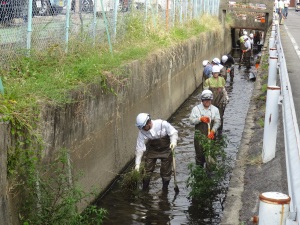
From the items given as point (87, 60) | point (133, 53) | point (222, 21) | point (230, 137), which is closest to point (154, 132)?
point (87, 60)

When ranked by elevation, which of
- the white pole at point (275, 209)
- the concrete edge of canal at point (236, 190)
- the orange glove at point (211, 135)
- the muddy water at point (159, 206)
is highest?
the white pole at point (275, 209)

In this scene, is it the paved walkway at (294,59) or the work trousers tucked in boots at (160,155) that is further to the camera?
the paved walkway at (294,59)

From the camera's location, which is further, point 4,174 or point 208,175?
point 208,175

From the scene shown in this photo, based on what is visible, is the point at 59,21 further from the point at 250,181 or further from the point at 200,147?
the point at 250,181

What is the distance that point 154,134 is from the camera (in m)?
11.6

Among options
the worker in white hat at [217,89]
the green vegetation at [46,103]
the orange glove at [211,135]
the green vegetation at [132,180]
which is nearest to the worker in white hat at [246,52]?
the worker in white hat at [217,89]

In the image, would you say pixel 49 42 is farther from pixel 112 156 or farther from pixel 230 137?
pixel 230 137

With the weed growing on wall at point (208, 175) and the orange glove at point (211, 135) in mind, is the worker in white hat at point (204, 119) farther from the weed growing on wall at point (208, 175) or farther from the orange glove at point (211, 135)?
the weed growing on wall at point (208, 175)

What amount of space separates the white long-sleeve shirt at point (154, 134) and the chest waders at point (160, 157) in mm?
120

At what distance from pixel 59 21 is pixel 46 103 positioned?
3974 mm

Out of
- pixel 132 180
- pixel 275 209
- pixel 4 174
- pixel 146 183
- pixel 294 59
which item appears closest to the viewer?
pixel 275 209

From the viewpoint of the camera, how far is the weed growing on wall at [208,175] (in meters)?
10.8

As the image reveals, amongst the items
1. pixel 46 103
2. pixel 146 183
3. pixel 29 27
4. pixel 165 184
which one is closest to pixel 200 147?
pixel 165 184

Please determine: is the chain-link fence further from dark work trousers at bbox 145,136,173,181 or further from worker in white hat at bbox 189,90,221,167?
worker in white hat at bbox 189,90,221,167
